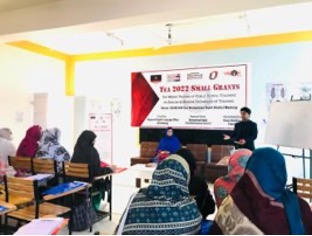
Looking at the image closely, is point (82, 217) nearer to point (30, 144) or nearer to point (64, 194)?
point (64, 194)

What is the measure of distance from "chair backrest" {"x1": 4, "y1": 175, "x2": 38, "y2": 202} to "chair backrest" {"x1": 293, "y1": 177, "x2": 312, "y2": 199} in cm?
240

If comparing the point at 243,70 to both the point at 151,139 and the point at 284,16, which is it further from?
the point at 151,139

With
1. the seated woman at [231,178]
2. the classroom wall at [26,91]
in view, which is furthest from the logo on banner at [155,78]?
the seated woman at [231,178]

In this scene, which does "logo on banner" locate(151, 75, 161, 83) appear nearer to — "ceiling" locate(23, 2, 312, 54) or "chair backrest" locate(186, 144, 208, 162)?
"ceiling" locate(23, 2, 312, 54)

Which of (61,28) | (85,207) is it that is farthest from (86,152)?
(61,28)

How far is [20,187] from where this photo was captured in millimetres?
2836

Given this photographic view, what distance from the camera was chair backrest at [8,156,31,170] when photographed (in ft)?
12.7

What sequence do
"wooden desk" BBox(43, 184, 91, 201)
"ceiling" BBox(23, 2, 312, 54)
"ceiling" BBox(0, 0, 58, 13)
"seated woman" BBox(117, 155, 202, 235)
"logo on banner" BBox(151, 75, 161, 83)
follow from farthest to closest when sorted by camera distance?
1. "logo on banner" BBox(151, 75, 161, 83)
2. "ceiling" BBox(23, 2, 312, 54)
3. "ceiling" BBox(0, 0, 58, 13)
4. "wooden desk" BBox(43, 184, 91, 201)
5. "seated woman" BBox(117, 155, 202, 235)

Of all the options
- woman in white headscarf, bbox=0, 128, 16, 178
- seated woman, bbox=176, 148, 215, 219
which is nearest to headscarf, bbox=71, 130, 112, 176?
woman in white headscarf, bbox=0, 128, 16, 178

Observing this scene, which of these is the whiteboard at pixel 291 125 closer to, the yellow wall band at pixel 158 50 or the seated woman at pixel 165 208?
the seated woman at pixel 165 208

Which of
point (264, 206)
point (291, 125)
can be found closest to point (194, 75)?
point (291, 125)

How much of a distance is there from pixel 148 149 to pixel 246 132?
2.29 meters

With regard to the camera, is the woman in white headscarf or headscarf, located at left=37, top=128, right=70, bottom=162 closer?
headscarf, located at left=37, top=128, right=70, bottom=162

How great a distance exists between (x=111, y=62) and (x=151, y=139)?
86.6 inches
